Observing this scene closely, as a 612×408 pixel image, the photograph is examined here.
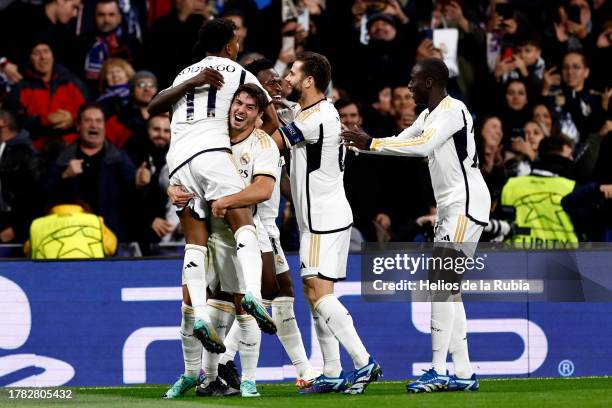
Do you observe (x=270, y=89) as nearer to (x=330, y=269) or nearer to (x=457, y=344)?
(x=330, y=269)

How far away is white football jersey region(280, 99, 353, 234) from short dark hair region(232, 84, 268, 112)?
9.6 inches

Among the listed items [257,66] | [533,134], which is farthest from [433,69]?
[533,134]

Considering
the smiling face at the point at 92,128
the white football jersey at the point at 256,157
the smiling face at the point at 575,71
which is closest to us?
the white football jersey at the point at 256,157

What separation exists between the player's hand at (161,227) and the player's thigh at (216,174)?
13.4 feet

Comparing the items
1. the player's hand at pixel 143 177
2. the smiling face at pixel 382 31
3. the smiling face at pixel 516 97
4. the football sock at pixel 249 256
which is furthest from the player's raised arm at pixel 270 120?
the smiling face at pixel 516 97

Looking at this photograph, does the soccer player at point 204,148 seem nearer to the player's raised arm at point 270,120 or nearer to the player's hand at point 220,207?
the player's hand at point 220,207

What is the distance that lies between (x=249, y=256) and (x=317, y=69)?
1481 millimetres

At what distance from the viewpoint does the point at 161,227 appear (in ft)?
44.0

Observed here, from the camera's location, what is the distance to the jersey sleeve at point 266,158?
9516mm

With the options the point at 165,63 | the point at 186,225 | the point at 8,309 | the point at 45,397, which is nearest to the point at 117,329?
the point at 8,309

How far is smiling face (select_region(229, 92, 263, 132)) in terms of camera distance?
9445mm

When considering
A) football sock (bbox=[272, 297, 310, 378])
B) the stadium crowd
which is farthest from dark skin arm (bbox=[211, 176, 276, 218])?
the stadium crowd

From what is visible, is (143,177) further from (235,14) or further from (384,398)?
(384,398)

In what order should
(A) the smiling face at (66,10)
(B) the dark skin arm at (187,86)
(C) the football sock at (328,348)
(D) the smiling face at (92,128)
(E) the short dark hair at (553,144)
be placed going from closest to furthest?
(B) the dark skin arm at (187,86) < (C) the football sock at (328,348) < (E) the short dark hair at (553,144) < (D) the smiling face at (92,128) < (A) the smiling face at (66,10)
